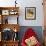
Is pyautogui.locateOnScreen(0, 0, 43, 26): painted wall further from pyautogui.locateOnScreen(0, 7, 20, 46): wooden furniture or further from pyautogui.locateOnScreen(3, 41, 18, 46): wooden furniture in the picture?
pyautogui.locateOnScreen(3, 41, 18, 46): wooden furniture

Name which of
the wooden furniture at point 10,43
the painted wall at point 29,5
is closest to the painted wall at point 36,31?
the painted wall at point 29,5

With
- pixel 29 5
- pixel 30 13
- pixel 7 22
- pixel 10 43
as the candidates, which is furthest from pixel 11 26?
pixel 29 5

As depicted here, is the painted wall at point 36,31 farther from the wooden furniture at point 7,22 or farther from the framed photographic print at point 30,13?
the framed photographic print at point 30,13

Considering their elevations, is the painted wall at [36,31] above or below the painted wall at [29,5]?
below

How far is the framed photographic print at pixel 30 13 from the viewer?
5.98 m

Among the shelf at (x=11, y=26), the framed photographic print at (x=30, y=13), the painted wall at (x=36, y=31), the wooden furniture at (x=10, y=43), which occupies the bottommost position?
the wooden furniture at (x=10, y=43)

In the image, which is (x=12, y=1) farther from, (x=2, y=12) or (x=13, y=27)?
(x=13, y=27)

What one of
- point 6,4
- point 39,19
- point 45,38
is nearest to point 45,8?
point 39,19

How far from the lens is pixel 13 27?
5.93 m

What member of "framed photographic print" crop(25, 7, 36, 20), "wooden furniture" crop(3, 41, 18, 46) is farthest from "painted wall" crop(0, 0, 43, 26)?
"wooden furniture" crop(3, 41, 18, 46)

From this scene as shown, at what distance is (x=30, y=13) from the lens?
6012 millimetres

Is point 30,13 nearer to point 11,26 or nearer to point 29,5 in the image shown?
point 29,5

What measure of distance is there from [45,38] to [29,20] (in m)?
0.92

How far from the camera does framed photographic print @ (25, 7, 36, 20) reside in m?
5.98
